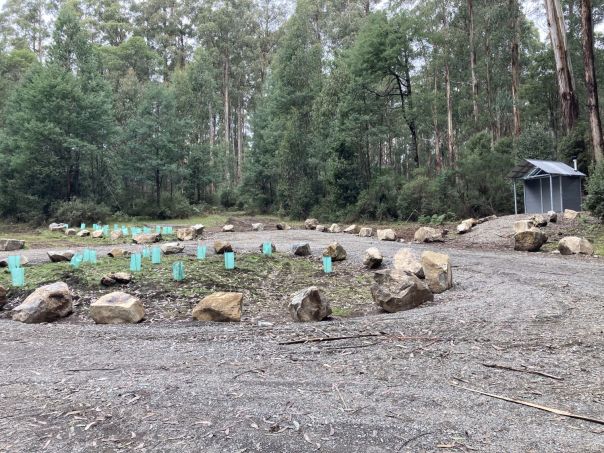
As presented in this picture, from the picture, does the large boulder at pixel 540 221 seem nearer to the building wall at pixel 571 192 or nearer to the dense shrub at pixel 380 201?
the building wall at pixel 571 192

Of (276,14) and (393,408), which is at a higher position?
(276,14)

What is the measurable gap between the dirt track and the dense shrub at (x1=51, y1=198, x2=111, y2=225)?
1802 cm

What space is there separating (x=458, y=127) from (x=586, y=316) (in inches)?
1433

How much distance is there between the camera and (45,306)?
197 inches

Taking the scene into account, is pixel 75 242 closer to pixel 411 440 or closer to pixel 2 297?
pixel 2 297

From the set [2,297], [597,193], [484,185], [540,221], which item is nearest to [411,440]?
[2,297]

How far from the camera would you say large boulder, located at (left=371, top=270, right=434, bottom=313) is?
5082mm

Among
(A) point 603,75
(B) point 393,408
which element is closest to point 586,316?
(B) point 393,408

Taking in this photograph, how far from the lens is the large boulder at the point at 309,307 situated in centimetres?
471

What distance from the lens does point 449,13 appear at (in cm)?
2870

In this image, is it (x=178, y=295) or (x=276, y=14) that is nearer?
(x=178, y=295)

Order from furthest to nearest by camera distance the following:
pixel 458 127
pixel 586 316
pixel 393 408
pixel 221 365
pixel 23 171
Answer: pixel 458 127 < pixel 23 171 < pixel 586 316 < pixel 221 365 < pixel 393 408

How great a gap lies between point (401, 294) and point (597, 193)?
884 cm

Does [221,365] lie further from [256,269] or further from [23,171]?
[23,171]
